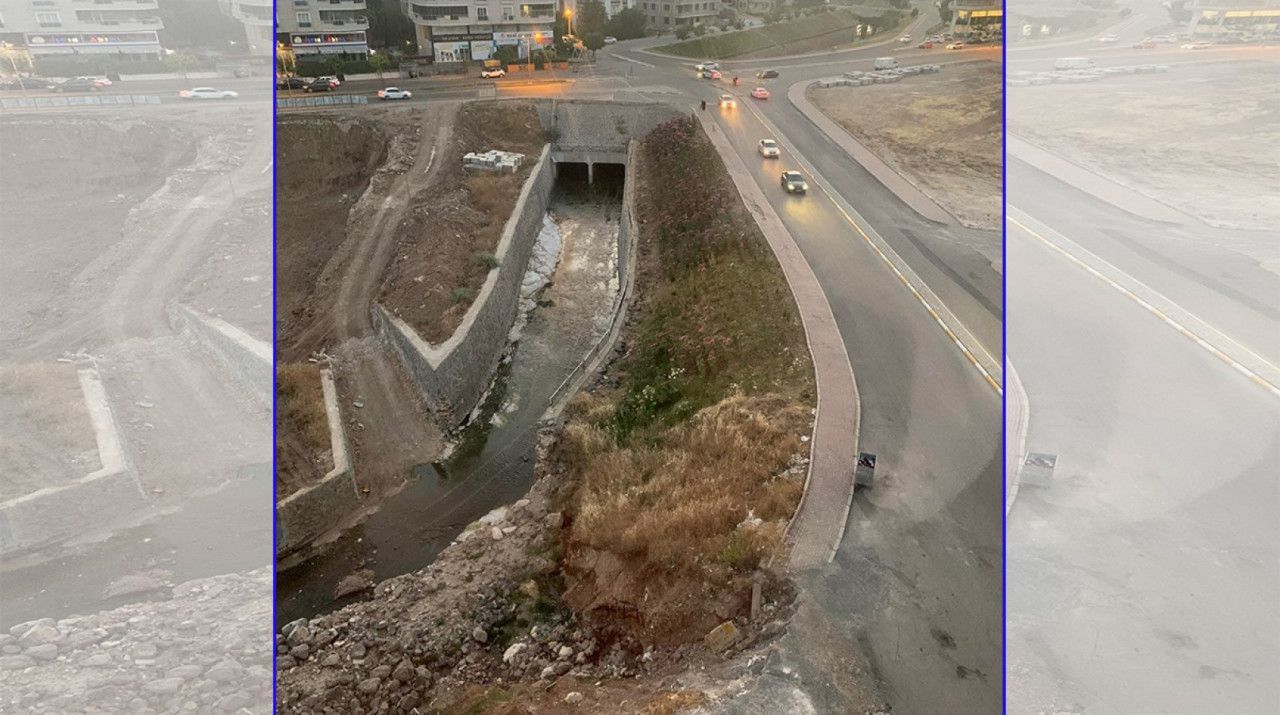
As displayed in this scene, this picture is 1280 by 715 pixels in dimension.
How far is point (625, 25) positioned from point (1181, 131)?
28.7 m

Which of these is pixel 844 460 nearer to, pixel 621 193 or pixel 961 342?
pixel 961 342

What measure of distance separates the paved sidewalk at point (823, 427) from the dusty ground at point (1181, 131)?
16.4ft

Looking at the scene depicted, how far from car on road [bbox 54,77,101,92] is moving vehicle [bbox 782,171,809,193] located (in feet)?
61.4

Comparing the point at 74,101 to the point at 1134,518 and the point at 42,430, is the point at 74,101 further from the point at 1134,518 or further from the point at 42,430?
the point at 1134,518

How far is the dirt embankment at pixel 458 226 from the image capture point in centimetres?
1269

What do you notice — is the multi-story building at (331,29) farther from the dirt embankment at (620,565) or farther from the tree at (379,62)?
the dirt embankment at (620,565)

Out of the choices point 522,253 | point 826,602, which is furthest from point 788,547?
point 522,253

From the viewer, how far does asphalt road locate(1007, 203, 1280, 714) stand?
17.5 ft

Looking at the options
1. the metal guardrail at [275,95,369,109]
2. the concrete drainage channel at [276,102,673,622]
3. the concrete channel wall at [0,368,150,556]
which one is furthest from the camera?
the metal guardrail at [275,95,369,109]

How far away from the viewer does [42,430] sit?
360 inches

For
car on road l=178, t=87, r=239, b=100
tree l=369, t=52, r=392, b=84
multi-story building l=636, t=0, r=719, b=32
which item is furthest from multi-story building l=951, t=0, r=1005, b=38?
multi-story building l=636, t=0, r=719, b=32

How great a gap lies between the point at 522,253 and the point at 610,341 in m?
5.19

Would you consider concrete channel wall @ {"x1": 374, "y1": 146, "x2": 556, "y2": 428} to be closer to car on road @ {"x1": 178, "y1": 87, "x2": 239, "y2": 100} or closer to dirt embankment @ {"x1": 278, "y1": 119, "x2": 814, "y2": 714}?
dirt embankment @ {"x1": 278, "y1": 119, "x2": 814, "y2": 714}

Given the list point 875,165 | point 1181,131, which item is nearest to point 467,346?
point 875,165
